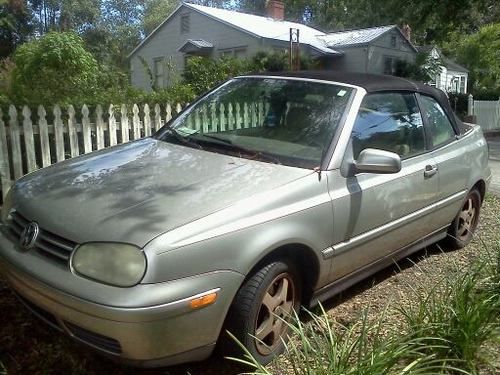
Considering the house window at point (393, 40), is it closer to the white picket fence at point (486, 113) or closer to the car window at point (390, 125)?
the white picket fence at point (486, 113)

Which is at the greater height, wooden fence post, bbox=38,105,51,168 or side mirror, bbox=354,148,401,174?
side mirror, bbox=354,148,401,174

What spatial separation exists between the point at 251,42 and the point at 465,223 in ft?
64.0

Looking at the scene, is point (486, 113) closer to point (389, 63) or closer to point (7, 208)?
point (389, 63)

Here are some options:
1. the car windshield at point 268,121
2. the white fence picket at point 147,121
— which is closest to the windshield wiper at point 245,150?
the car windshield at point 268,121

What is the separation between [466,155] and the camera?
179 inches

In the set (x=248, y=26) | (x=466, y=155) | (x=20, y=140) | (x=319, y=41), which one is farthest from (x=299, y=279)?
(x=319, y=41)

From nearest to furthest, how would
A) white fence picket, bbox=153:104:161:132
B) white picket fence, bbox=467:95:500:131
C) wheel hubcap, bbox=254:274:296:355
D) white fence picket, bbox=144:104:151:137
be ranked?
wheel hubcap, bbox=254:274:296:355
white fence picket, bbox=144:104:151:137
white fence picket, bbox=153:104:161:132
white picket fence, bbox=467:95:500:131

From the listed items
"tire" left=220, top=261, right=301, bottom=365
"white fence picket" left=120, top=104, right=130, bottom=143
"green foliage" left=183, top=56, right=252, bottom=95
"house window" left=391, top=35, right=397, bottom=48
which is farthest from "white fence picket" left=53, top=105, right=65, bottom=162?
"house window" left=391, top=35, right=397, bottom=48

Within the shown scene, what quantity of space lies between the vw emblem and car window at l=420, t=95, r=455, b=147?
3095 mm

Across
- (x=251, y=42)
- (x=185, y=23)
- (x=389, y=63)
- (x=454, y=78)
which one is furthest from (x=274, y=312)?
(x=454, y=78)

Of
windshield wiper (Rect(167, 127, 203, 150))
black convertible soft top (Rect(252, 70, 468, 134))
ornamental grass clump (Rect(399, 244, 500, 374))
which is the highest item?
black convertible soft top (Rect(252, 70, 468, 134))

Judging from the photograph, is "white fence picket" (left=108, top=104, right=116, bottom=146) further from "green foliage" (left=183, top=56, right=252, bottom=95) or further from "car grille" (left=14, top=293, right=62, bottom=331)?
"green foliage" (left=183, top=56, right=252, bottom=95)

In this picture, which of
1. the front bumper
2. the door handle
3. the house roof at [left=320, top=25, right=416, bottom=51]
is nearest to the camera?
the front bumper

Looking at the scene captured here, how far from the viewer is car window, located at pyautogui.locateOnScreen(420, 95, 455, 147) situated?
4219mm
